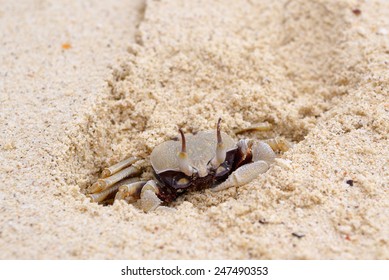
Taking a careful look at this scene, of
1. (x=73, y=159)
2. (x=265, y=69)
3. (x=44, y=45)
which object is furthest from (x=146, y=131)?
(x=44, y=45)

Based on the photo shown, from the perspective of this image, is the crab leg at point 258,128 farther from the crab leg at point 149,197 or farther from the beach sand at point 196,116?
the crab leg at point 149,197

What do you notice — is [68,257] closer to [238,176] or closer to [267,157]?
[238,176]

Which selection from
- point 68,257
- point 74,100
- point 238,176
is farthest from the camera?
point 74,100

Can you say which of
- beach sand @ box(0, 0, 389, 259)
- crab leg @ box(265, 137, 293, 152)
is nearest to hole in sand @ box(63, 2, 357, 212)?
beach sand @ box(0, 0, 389, 259)

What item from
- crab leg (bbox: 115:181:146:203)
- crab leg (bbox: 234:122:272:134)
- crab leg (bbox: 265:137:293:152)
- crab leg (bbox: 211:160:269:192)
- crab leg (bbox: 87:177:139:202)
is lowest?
crab leg (bbox: 87:177:139:202)

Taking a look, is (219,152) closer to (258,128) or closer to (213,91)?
(258,128)

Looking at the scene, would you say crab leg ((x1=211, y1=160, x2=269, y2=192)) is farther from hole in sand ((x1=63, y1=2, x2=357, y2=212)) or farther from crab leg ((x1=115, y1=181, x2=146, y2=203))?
crab leg ((x1=115, y1=181, x2=146, y2=203))

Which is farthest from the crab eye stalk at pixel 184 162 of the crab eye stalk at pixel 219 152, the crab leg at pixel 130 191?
the crab leg at pixel 130 191
